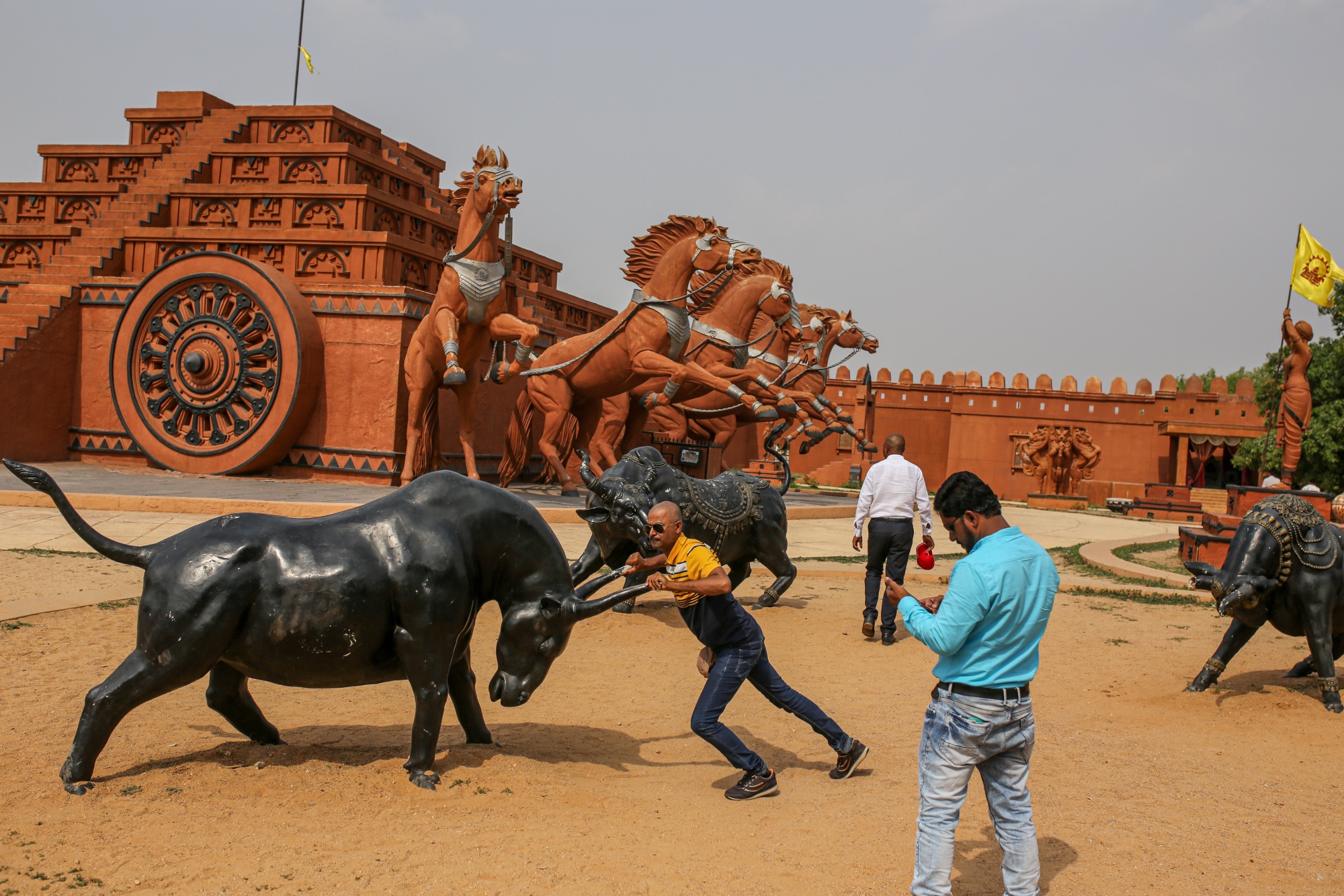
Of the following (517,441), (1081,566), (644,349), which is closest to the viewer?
(1081,566)

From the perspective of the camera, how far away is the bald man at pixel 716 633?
14.2ft

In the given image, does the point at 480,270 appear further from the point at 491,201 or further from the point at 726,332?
the point at 726,332

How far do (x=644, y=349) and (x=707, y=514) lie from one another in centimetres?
754

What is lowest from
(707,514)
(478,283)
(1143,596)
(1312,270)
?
(1143,596)

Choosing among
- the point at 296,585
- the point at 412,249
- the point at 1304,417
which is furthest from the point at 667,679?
the point at 1304,417

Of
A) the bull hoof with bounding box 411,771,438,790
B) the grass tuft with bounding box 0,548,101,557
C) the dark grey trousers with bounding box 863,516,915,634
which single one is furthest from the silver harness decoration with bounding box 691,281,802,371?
the bull hoof with bounding box 411,771,438,790

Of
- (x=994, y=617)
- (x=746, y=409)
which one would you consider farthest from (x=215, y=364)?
(x=994, y=617)

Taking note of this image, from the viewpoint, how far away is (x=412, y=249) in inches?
648

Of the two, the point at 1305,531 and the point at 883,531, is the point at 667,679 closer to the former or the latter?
the point at 883,531

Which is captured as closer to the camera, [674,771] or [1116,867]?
[1116,867]

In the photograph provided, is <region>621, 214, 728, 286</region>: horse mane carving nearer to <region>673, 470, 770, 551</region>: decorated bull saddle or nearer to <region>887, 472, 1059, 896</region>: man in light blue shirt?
<region>673, 470, 770, 551</region>: decorated bull saddle

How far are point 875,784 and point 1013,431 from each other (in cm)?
3178

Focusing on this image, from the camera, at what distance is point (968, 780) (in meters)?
3.26

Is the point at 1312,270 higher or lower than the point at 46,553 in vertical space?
higher
